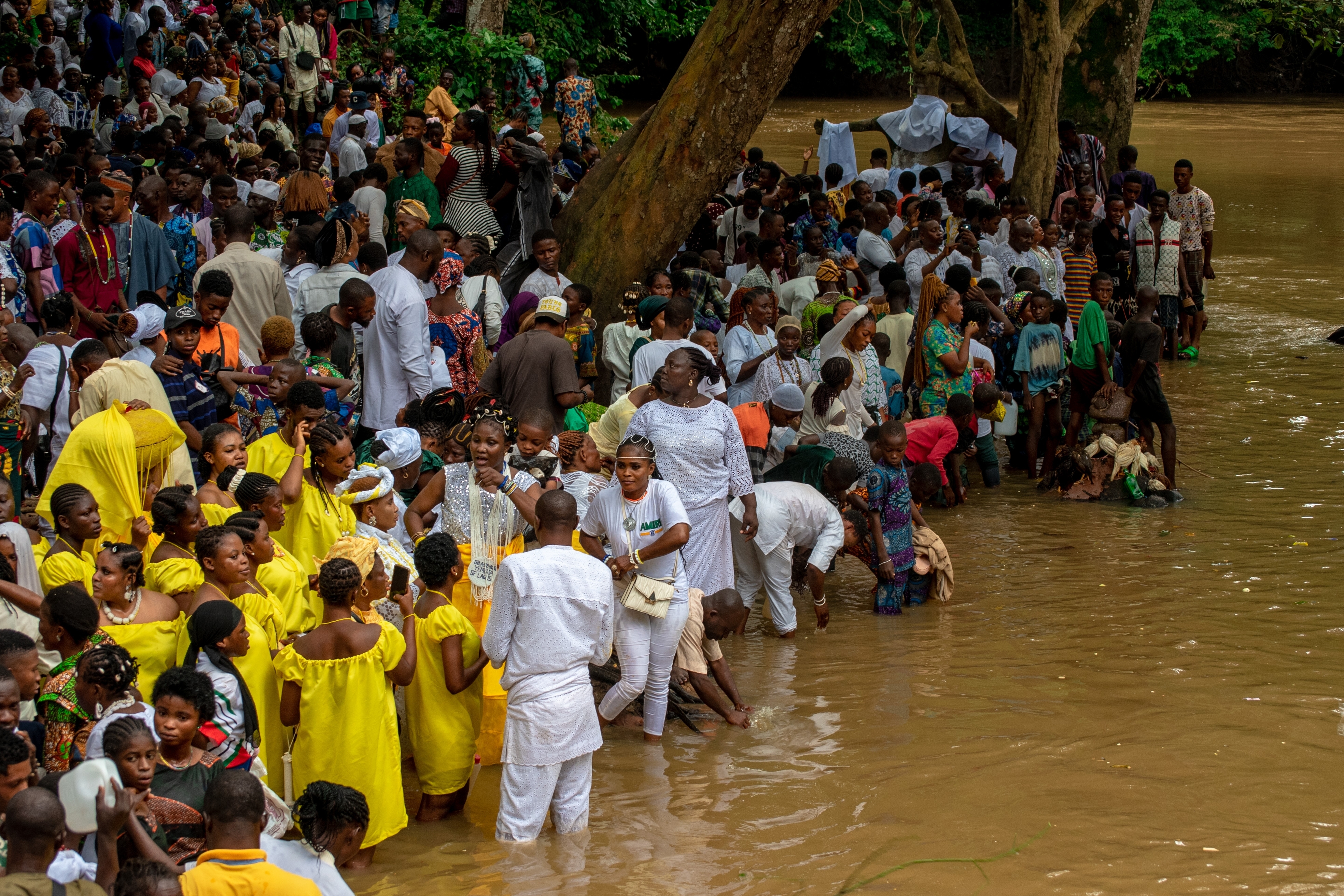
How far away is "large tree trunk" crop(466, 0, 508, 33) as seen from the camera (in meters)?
20.9

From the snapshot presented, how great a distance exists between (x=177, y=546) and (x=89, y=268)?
12.2 ft

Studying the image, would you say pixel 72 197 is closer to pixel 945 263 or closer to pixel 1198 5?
pixel 945 263

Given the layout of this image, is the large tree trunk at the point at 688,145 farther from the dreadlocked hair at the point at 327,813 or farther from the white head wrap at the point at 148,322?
the dreadlocked hair at the point at 327,813

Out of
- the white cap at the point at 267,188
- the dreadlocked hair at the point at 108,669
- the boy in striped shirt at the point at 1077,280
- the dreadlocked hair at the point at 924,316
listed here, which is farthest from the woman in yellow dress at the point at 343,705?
the boy in striped shirt at the point at 1077,280

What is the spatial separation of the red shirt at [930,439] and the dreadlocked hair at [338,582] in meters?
5.36

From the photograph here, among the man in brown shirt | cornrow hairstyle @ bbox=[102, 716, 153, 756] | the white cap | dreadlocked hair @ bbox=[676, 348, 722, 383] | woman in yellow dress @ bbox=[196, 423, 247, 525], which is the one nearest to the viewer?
cornrow hairstyle @ bbox=[102, 716, 153, 756]

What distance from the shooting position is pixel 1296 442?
36.2ft

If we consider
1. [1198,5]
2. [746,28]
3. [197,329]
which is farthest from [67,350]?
[1198,5]

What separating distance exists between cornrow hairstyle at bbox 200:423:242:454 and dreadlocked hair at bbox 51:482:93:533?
680mm

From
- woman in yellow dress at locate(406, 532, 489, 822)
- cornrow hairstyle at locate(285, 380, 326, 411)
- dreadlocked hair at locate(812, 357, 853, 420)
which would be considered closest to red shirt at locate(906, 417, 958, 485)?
dreadlocked hair at locate(812, 357, 853, 420)

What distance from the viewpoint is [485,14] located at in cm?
2095

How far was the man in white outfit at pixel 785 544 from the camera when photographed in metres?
7.32

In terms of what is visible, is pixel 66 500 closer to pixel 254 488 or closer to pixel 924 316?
pixel 254 488

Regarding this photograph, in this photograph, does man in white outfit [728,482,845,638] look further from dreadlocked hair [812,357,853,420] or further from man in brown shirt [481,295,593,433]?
man in brown shirt [481,295,593,433]
